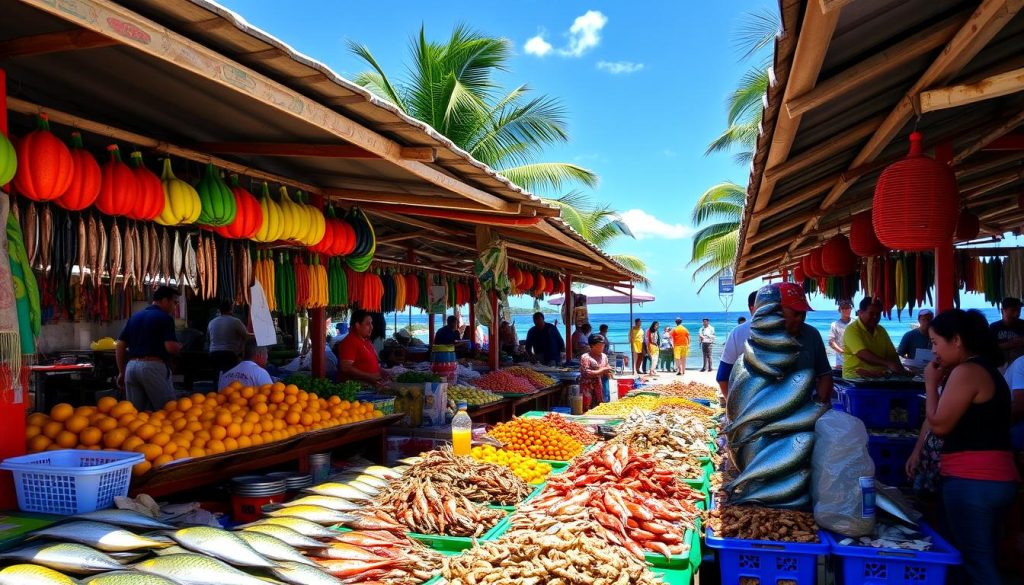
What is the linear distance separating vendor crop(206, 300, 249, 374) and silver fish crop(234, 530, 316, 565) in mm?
6054

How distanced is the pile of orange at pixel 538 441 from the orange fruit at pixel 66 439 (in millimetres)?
2923

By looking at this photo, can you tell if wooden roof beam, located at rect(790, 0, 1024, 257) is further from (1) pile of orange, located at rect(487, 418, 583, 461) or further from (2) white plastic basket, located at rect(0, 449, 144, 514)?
(2) white plastic basket, located at rect(0, 449, 144, 514)

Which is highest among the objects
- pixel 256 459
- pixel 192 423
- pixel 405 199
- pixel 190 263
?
pixel 405 199

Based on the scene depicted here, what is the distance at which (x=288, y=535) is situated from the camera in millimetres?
2902

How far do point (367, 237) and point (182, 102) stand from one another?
2084mm

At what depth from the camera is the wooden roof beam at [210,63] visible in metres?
2.04

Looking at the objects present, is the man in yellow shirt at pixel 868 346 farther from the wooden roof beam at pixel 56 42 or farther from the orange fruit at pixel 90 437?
the wooden roof beam at pixel 56 42

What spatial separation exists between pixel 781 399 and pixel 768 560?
79 cm

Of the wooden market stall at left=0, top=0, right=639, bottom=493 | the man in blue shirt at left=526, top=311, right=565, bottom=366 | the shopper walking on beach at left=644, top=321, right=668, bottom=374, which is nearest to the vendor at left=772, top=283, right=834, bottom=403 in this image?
the wooden market stall at left=0, top=0, right=639, bottom=493

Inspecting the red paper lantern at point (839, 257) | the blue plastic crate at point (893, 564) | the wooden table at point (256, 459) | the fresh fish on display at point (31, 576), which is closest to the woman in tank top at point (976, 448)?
the blue plastic crate at point (893, 564)

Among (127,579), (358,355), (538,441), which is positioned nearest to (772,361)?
(538,441)

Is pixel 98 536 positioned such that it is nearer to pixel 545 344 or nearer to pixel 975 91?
pixel 975 91

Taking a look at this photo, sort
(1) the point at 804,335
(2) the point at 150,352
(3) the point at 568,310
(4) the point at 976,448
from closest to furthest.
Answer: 1. (4) the point at 976,448
2. (1) the point at 804,335
3. (2) the point at 150,352
4. (3) the point at 568,310

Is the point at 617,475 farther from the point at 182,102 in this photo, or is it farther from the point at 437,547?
the point at 182,102
